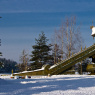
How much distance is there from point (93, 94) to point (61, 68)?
61.0 ft

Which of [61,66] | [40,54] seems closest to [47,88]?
[61,66]

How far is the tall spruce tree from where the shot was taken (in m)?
44.2

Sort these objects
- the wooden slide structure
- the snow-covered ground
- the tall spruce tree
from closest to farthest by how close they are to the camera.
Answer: the snow-covered ground, the wooden slide structure, the tall spruce tree


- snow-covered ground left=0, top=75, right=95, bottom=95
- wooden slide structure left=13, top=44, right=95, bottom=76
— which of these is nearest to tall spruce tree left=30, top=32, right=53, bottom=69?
wooden slide structure left=13, top=44, right=95, bottom=76

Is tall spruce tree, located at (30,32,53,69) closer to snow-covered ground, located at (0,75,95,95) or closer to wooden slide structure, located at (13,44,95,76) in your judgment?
wooden slide structure, located at (13,44,95,76)

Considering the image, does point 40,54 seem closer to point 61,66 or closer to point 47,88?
point 61,66

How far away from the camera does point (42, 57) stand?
4519 centimetres

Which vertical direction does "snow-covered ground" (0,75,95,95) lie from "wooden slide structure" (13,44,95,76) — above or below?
below

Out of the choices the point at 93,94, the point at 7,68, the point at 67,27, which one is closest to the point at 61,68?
the point at 67,27

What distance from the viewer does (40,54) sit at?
148ft

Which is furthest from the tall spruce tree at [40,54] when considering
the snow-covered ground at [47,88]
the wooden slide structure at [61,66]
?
the snow-covered ground at [47,88]

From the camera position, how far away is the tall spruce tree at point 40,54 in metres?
44.2

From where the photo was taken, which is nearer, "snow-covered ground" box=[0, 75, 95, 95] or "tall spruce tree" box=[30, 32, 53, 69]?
"snow-covered ground" box=[0, 75, 95, 95]

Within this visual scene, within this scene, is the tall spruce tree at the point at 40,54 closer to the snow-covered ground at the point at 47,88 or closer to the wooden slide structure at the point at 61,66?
the wooden slide structure at the point at 61,66
